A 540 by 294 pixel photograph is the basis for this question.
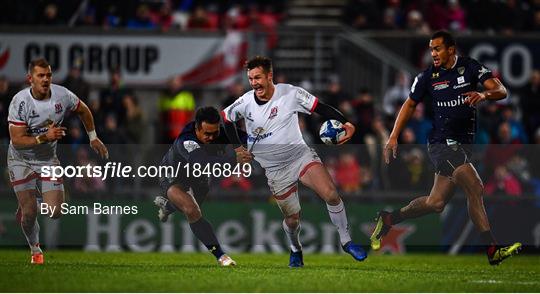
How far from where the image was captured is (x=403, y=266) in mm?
17344

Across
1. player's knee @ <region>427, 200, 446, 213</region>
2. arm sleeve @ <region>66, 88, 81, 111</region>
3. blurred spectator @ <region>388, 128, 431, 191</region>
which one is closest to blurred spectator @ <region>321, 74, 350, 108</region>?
blurred spectator @ <region>388, 128, 431, 191</region>

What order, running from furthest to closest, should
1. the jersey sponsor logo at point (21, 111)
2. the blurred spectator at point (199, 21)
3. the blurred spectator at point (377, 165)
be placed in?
1. the blurred spectator at point (199, 21)
2. the blurred spectator at point (377, 165)
3. the jersey sponsor logo at point (21, 111)

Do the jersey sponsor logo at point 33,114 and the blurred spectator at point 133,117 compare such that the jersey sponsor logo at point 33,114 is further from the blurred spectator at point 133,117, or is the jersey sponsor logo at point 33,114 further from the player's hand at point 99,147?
the blurred spectator at point 133,117

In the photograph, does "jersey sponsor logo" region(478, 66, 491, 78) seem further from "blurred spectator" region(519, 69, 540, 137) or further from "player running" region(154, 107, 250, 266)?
"blurred spectator" region(519, 69, 540, 137)

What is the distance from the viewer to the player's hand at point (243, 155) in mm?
16062

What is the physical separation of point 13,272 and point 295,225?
136 inches

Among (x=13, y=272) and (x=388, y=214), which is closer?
(x=13, y=272)

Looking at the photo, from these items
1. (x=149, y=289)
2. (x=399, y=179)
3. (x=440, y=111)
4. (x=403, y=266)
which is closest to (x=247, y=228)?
(x=399, y=179)

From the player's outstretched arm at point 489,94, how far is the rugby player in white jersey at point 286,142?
142 cm

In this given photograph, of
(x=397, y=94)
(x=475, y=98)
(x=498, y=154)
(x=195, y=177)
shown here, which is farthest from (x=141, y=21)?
(x=475, y=98)

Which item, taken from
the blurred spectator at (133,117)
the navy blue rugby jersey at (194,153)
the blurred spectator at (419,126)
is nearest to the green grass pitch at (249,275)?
the navy blue rugby jersey at (194,153)

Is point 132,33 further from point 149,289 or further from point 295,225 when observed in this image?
point 149,289

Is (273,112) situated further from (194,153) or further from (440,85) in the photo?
(440,85)

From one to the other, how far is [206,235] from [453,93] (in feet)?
11.2
